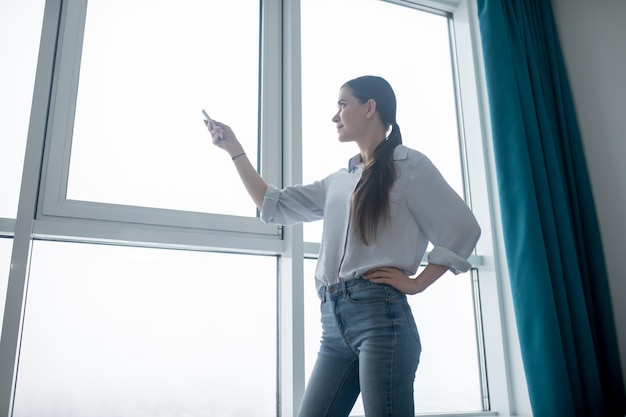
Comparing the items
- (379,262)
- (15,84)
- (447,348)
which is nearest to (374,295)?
(379,262)

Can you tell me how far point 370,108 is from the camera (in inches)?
56.9

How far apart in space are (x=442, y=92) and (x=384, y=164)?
1316mm

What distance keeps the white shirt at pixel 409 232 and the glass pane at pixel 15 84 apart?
0.98 meters

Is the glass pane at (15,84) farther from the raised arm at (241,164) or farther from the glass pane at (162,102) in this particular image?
the raised arm at (241,164)

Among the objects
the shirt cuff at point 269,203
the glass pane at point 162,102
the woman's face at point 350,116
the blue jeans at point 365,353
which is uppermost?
the glass pane at point 162,102

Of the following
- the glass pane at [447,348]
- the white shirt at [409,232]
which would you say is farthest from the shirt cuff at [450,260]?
the glass pane at [447,348]

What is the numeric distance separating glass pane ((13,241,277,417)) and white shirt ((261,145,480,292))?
0.59 metres

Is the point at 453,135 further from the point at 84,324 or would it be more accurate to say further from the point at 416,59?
the point at 84,324

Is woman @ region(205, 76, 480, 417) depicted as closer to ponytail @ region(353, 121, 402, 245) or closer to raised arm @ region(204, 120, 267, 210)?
ponytail @ region(353, 121, 402, 245)

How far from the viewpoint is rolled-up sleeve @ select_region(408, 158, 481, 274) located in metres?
1.29

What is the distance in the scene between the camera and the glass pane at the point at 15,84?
5.41 ft

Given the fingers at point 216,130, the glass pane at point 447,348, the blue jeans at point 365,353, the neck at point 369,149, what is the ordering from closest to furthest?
the blue jeans at point 365,353 < the neck at point 369,149 < the fingers at point 216,130 < the glass pane at point 447,348

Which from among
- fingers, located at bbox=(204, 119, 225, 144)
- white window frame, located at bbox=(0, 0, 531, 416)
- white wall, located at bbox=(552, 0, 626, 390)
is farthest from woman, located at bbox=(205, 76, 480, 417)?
white wall, located at bbox=(552, 0, 626, 390)

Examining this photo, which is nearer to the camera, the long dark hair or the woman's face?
the long dark hair
